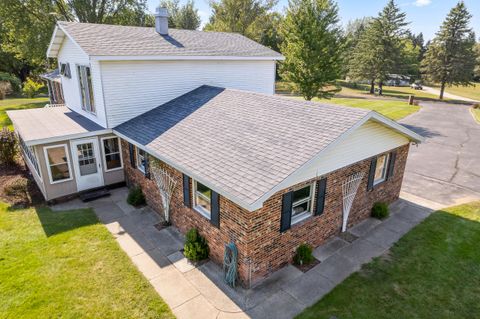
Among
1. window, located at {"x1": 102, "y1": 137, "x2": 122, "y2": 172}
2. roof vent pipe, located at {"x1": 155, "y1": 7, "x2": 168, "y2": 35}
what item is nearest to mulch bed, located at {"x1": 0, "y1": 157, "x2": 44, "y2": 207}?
window, located at {"x1": 102, "y1": 137, "x2": 122, "y2": 172}

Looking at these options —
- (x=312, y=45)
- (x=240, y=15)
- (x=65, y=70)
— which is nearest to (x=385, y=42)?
(x=240, y=15)

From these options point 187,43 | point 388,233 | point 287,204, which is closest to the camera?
point 287,204

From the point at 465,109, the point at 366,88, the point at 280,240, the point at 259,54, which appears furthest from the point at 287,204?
the point at 366,88

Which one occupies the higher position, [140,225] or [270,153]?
[270,153]

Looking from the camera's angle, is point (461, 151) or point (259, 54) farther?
point (461, 151)

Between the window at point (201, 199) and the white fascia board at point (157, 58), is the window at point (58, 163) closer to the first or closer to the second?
the white fascia board at point (157, 58)

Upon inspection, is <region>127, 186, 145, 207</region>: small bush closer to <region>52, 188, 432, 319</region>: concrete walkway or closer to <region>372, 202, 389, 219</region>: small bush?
<region>52, 188, 432, 319</region>: concrete walkway

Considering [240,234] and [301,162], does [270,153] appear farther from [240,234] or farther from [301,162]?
[240,234]
